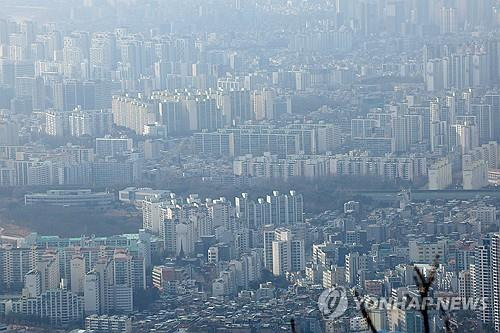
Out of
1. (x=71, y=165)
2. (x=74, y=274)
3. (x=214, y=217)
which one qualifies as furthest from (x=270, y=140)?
(x=74, y=274)

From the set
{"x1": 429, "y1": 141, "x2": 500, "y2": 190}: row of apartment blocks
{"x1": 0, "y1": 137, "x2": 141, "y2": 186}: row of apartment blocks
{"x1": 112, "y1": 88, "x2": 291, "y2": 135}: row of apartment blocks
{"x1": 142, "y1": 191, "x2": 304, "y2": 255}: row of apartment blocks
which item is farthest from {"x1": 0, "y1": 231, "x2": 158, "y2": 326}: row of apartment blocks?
{"x1": 112, "y1": 88, "x2": 291, "y2": 135}: row of apartment blocks

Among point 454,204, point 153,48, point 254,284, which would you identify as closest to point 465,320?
point 254,284

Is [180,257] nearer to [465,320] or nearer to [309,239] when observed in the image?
[309,239]

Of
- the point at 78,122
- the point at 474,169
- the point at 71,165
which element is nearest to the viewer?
the point at 474,169

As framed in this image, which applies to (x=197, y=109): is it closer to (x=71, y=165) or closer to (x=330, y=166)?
(x=71, y=165)

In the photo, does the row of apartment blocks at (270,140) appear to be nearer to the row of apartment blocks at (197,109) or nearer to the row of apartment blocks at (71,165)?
the row of apartment blocks at (197,109)

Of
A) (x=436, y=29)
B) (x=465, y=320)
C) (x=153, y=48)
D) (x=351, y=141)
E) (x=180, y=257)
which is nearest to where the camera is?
(x=465, y=320)

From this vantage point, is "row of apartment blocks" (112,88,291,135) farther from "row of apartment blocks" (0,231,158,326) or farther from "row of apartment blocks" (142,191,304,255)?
"row of apartment blocks" (0,231,158,326)
